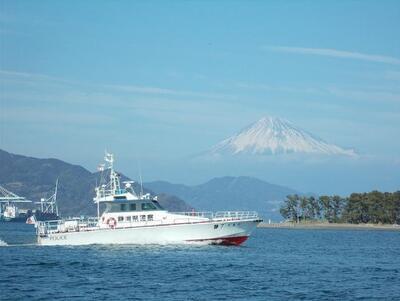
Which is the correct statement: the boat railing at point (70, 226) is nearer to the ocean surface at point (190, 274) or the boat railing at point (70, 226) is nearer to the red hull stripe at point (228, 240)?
the ocean surface at point (190, 274)

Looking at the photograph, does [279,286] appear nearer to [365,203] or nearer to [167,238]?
[167,238]

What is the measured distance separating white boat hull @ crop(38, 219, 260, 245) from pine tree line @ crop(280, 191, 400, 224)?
84898 millimetres

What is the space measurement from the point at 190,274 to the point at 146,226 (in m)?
15.3

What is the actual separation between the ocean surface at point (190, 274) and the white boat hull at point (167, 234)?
108 centimetres

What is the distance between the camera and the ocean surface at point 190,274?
35.5 m

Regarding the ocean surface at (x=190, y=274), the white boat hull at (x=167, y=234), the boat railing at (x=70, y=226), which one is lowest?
the ocean surface at (x=190, y=274)

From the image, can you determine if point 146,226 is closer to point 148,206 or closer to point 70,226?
point 148,206

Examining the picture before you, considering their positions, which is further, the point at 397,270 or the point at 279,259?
the point at 279,259

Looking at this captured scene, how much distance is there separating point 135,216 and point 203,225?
485cm

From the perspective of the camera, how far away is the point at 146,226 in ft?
185

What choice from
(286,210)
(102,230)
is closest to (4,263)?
(102,230)

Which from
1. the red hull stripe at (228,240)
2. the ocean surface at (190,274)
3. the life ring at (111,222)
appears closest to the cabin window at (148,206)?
the life ring at (111,222)

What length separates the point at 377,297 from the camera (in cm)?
3531

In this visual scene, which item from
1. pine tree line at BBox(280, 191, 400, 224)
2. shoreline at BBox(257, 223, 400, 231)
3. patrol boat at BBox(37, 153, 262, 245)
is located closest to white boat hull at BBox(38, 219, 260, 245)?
patrol boat at BBox(37, 153, 262, 245)
